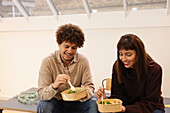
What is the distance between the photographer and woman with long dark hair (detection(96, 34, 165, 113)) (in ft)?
4.77

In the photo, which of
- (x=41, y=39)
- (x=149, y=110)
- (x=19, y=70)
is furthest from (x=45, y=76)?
(x=19, y=70)

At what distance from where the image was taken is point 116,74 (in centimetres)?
173

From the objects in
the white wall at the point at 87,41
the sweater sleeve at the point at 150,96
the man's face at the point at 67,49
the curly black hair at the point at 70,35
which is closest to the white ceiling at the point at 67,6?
the white wall at the point at 87,41

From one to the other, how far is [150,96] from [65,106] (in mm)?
815

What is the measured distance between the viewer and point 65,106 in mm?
1748

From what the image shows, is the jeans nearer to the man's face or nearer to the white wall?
the man's face

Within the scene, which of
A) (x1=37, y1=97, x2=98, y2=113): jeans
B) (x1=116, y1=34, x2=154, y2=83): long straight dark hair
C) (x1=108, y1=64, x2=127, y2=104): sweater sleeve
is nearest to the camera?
(x1=116, y1=34, x2=154, y2=83): long straight dark hair

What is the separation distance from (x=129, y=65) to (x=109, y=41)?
1.86 metres

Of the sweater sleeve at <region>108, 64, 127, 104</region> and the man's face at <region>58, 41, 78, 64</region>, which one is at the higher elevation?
the man's face at <region>58, 41, 78, 64</region>

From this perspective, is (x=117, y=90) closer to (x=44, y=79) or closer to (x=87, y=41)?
(x=44, y=79)

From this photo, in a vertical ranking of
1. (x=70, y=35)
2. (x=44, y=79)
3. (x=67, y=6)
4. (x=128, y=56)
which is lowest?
(x=44, y=79)

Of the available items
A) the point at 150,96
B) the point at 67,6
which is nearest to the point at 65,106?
the point at 150,96

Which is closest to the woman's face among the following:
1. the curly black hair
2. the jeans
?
the curly black hair

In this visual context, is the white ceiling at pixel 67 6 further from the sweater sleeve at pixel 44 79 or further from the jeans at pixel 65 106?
the jeans at pixel 65 106
